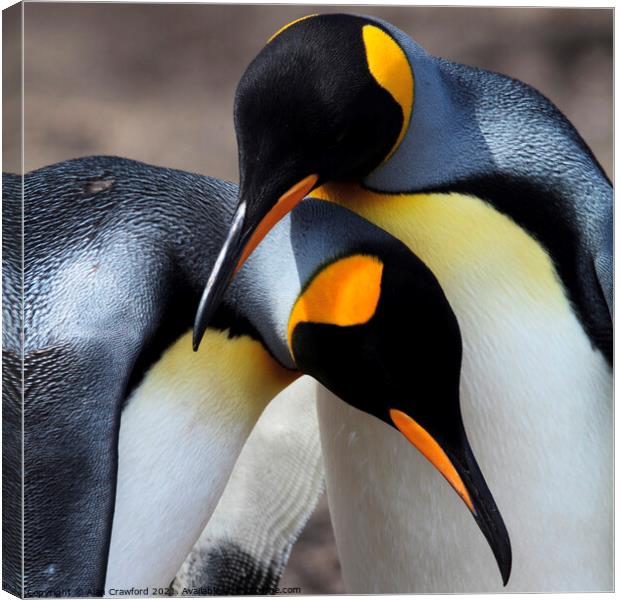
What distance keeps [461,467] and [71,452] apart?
52 cm

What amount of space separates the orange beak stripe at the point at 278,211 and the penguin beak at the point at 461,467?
0.30m

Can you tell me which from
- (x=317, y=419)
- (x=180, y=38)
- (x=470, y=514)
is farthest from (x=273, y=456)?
(x=180, y=38)

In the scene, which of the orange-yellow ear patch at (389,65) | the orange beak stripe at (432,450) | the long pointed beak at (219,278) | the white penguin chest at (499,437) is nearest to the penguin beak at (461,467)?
the orange beak stripe at (432,450)

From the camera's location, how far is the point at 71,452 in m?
1.69

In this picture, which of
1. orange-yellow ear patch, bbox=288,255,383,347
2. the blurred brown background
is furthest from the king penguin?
the blurred brown background

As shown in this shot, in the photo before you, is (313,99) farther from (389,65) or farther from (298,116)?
(389,65)

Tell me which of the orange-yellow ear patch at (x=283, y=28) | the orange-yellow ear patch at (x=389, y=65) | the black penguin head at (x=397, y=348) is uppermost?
the orange-yellow ear patch at (x=283, y=28)

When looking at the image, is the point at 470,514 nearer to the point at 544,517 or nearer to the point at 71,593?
the point at 544,517

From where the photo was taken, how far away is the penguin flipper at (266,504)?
2129mm

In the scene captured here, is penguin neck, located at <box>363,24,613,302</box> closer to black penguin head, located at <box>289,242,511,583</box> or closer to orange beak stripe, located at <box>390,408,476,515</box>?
black penguin head, located at <box>289,242,511,583</box>

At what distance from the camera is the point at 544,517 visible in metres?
1.95

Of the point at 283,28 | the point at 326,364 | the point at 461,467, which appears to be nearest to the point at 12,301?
the point at 326,364

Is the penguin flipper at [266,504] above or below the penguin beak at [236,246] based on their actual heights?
below

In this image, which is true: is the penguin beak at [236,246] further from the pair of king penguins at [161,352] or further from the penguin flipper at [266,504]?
the penguin flipper at [266,504]
